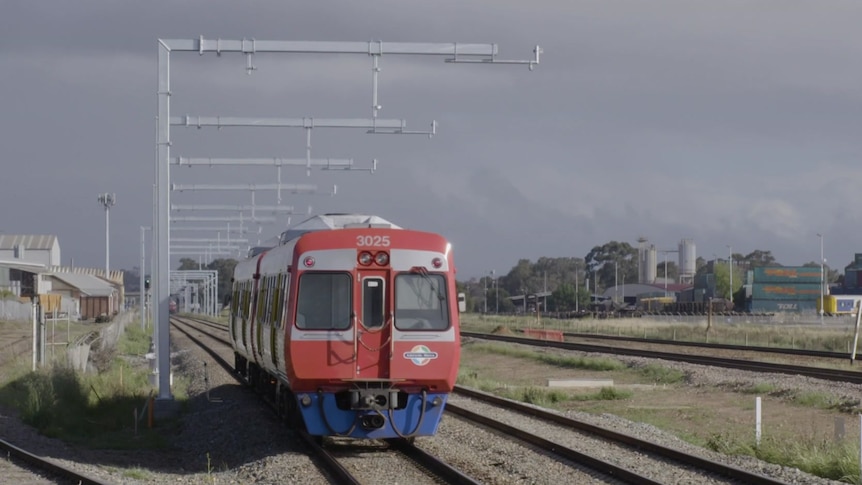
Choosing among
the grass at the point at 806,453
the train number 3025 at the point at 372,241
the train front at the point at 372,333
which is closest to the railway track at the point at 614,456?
the train front at the point at 372,333

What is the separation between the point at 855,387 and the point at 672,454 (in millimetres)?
12237

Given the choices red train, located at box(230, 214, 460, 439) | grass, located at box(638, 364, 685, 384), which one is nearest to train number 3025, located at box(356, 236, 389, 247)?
red train, located at box(230, 214, 460, 439)

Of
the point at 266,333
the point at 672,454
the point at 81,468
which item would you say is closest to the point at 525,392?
the point at 266,333

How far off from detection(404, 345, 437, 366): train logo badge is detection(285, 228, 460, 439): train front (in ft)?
0.04

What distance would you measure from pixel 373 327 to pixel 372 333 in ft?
0.33

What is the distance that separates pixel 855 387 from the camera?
25750 mm

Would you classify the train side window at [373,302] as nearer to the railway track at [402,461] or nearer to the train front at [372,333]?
the train front at [372,333]

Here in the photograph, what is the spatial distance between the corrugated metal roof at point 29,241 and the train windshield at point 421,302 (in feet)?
479

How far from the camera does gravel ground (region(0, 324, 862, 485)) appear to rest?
14.1 meters

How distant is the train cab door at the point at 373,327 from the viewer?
15336mm

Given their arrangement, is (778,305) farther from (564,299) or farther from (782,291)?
(564,299)

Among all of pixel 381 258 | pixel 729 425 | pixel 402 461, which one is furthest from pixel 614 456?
pixel 729 425

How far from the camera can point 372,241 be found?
15.7 meters

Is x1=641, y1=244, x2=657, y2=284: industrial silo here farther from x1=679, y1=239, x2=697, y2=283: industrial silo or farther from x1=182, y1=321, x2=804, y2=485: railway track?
x1=182, y1=321, x2=804, y2=485: railway track
